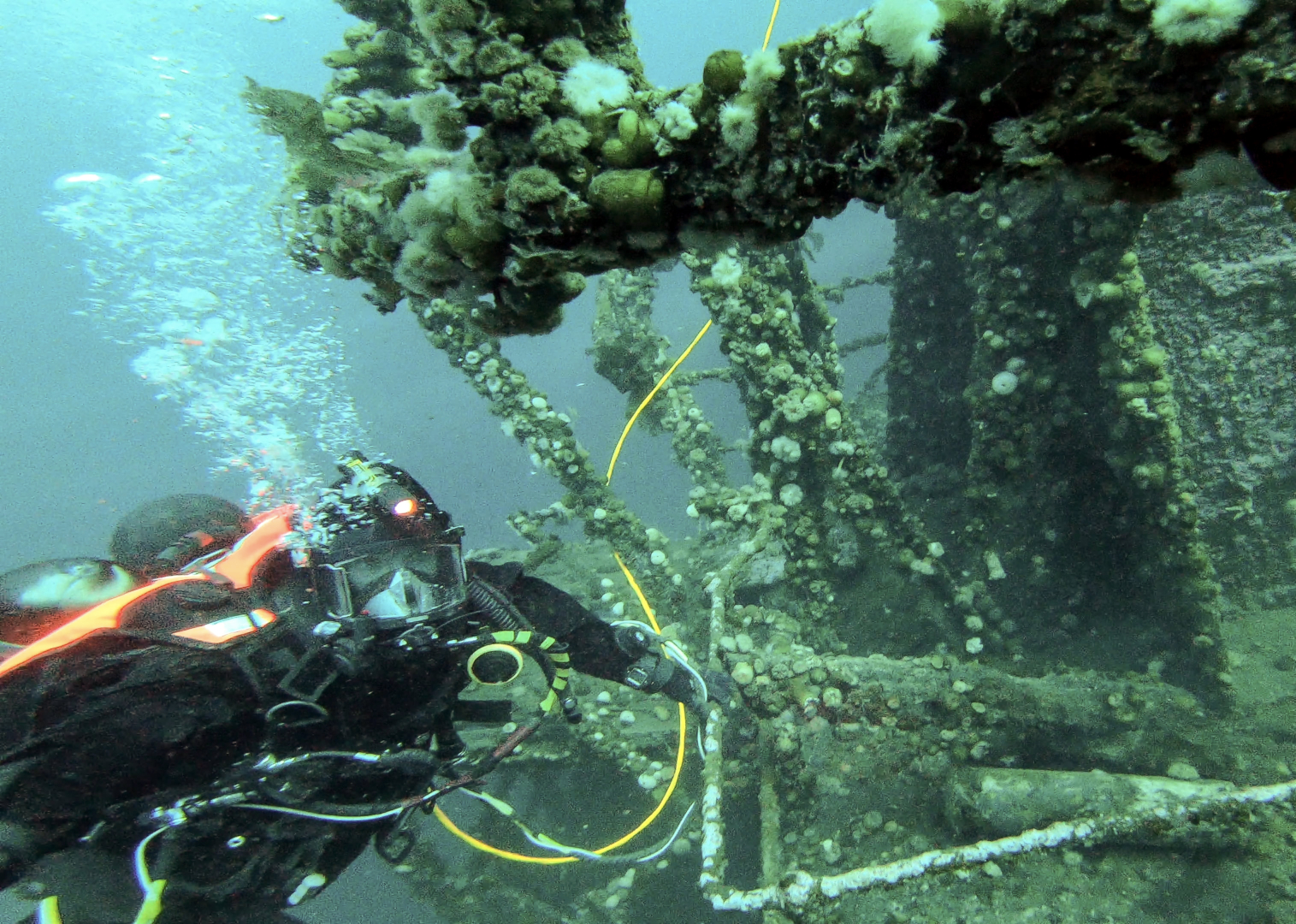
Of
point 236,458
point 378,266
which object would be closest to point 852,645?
point 378,266

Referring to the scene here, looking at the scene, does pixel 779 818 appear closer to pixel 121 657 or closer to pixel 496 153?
pixel 121 657

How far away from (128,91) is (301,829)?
5735 cm

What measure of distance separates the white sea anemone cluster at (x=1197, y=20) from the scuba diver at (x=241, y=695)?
3.18 m

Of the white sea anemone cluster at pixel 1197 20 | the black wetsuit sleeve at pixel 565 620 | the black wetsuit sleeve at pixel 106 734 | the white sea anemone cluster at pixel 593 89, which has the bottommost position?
the black wetsuit sleeve at pixel 565 620

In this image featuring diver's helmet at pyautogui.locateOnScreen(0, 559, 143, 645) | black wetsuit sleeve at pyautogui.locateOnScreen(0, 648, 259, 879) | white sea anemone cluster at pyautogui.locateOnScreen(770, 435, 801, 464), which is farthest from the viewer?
white sea anemone cluster at pyautogui.locateOnScreen(770, 435, 801, 464)

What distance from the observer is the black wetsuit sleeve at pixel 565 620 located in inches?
157

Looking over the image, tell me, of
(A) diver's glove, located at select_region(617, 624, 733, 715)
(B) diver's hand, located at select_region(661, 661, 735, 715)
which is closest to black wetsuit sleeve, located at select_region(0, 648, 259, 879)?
(A) diver's glove, located at select_region(617, 624, 733, 715)

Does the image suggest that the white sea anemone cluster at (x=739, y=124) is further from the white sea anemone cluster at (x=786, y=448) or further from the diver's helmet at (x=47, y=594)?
the diver's helmet at (x=47, y=594)

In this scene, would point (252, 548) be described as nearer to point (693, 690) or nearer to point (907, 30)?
point (693, 690)

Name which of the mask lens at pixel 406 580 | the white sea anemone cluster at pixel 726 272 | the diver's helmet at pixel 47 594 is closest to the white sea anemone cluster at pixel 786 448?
the white sea anemone cluster at pixel 726 272

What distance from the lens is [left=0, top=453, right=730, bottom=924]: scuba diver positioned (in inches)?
95.9

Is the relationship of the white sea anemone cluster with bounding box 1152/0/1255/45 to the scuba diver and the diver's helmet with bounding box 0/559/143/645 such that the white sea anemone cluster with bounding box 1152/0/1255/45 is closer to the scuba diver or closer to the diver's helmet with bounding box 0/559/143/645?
the scuba diver

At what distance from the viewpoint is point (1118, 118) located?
44.7 inches

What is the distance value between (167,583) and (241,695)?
0.63 m
